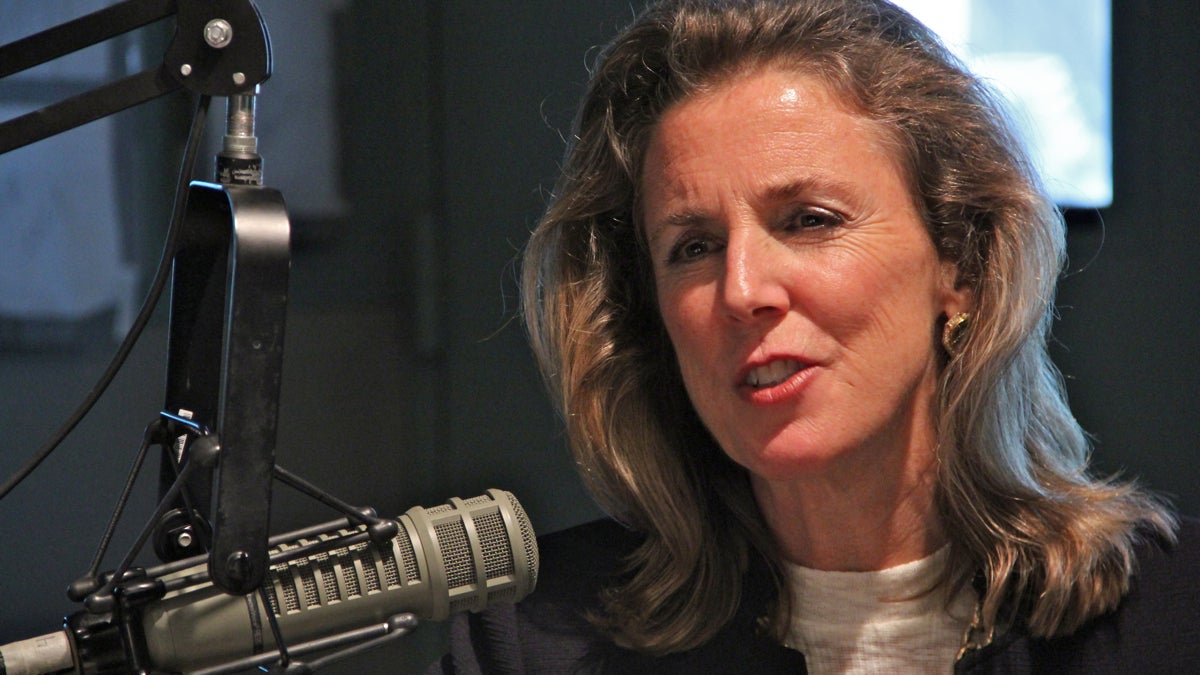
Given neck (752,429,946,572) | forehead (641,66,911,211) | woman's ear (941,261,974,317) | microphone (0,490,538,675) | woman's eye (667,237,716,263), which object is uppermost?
forehead (641,66,911,211)

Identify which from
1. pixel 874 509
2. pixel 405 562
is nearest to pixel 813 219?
pixel 874 509

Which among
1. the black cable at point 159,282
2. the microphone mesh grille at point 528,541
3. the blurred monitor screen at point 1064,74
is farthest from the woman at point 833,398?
the blurred monitor screen at point 1064,74

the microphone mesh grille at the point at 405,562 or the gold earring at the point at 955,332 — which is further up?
the gold earring at the point at 955,332

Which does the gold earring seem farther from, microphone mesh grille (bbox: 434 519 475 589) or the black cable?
the black cable

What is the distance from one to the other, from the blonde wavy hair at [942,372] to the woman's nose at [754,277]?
206mm

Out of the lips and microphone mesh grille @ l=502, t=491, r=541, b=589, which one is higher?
the lips

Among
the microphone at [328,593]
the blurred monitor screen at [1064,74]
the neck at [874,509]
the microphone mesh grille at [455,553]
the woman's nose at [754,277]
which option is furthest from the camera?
the blurred monitor screen at [1064,74]

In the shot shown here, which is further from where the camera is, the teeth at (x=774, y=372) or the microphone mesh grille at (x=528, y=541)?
the teeth at (x=774, y=372)

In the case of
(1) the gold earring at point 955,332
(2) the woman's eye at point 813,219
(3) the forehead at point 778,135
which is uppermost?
(3) the forehead at point 778,135

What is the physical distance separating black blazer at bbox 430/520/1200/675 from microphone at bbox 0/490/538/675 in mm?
446

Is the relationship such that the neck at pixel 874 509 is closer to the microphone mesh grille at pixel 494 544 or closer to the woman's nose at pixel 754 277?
the woman's nose at pixel 754 277

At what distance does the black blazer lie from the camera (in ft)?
4.59

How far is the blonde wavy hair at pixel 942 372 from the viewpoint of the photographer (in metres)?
1.46

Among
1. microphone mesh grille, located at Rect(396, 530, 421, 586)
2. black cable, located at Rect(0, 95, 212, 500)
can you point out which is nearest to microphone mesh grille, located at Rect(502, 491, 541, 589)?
microphone mesh grille, located at Rect(396, 530, 421, 586)
